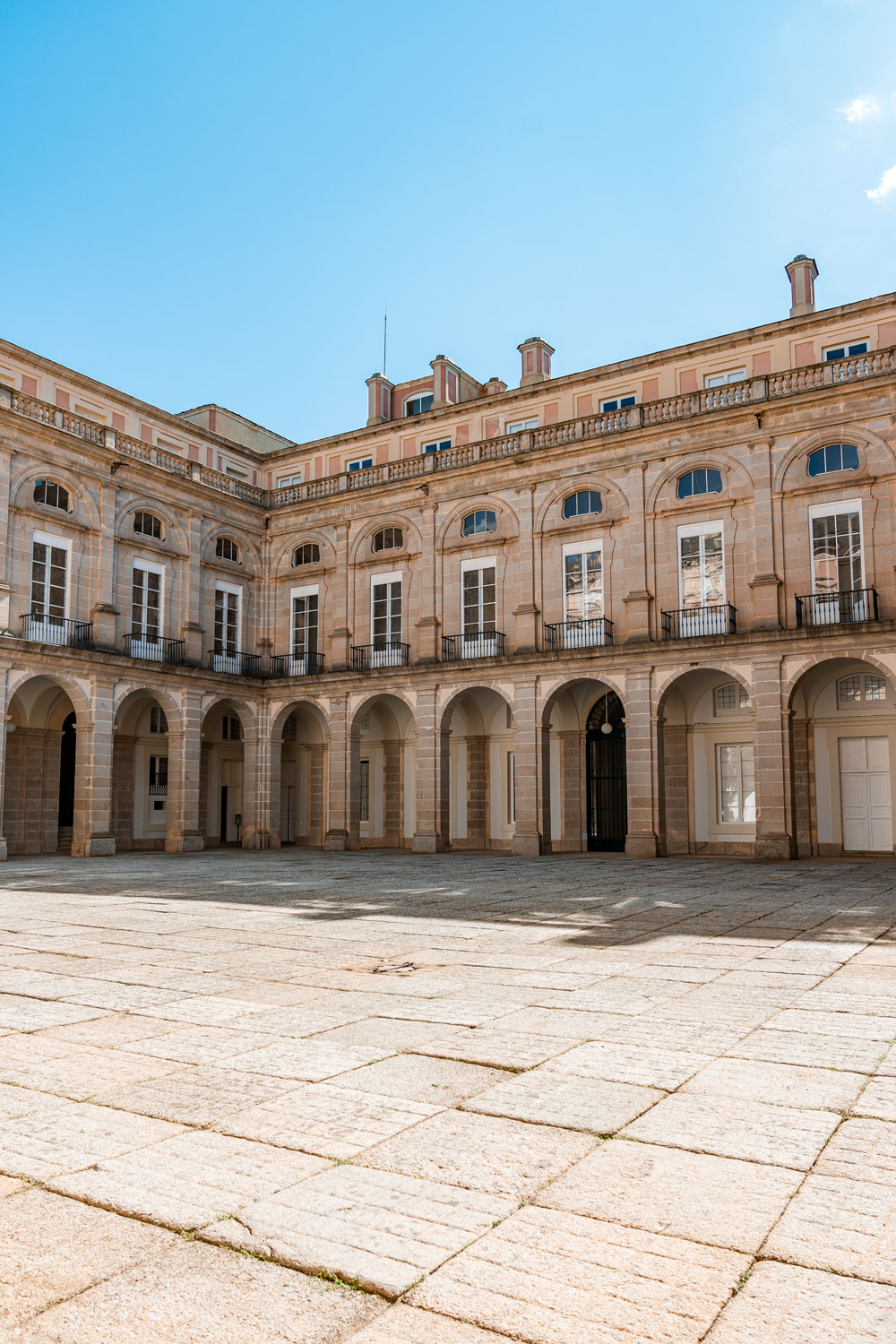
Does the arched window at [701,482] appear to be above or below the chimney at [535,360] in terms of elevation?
below

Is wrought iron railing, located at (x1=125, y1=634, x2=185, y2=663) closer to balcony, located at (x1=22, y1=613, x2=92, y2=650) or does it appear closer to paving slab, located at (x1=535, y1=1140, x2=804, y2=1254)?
balcony, located at (x1=22, y1=613, x2=92, y2=650)

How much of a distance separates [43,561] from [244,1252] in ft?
78.1

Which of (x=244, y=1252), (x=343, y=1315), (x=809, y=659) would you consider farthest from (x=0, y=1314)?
(x=809, y=659)

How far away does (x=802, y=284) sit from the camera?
25.7 m

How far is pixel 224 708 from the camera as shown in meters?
30.4

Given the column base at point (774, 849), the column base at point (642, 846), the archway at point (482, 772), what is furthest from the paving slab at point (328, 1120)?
the archway at point (482, 772)

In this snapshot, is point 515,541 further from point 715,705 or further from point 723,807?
point 723,807

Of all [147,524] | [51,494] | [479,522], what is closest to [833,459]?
[479,522]

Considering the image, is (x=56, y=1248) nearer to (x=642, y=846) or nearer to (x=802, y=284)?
(x=642, y=846)

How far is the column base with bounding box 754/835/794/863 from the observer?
2202cm

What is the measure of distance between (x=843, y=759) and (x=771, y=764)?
2.68 meters

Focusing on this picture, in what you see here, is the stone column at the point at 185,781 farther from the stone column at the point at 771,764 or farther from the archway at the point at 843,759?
the archway at the point at 843,759

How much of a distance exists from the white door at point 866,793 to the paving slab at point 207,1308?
23.1 metres

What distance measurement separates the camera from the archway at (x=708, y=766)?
82.5 feet
